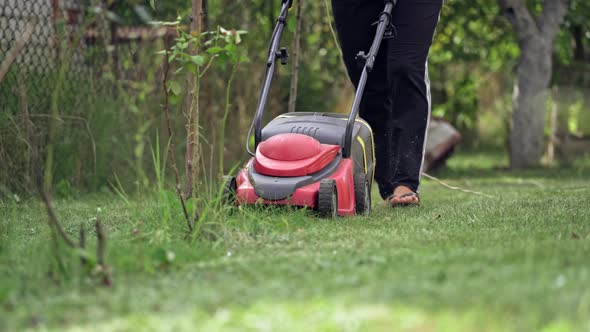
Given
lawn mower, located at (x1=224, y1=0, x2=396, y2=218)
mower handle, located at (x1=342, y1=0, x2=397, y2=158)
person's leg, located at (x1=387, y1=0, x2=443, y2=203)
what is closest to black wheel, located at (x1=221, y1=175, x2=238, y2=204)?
lawn mower, located at (x1=224, y1=0, x2=396, y2=218)

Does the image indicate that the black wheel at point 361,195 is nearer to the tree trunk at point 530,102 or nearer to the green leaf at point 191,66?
the green leaf at point 191,66

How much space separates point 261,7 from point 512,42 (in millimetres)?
2597

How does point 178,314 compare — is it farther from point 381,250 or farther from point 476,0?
point 476,0

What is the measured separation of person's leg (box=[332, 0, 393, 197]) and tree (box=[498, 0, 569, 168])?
3276mm

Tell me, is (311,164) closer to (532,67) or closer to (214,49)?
(214,49)

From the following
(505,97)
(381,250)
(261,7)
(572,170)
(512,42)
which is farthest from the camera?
(505,97)

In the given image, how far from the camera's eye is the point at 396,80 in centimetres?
401

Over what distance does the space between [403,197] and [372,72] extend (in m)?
0.64

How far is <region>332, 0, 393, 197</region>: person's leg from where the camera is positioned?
4.14m

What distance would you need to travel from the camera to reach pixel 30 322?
6.19 feet

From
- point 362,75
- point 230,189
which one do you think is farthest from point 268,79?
point 230,189

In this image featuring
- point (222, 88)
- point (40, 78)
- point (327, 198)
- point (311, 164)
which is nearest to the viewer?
point (327, 198)

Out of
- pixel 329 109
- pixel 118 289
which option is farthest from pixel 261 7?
pixel 118 289

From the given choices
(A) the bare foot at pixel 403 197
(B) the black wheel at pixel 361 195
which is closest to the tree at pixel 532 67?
(A) the bare foot at pixel 403 197
